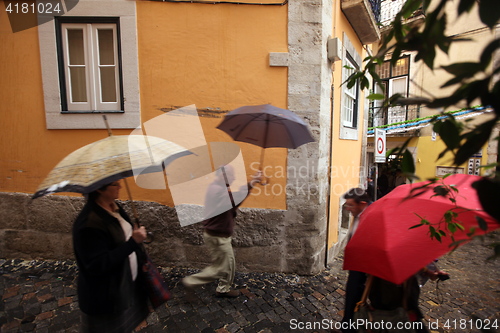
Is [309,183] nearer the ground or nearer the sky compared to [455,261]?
nearer the sky

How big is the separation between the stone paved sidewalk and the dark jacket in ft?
4.44

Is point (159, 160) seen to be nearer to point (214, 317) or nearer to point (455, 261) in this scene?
point (214, 317)

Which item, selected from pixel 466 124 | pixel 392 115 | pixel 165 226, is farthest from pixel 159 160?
pixel 392 115

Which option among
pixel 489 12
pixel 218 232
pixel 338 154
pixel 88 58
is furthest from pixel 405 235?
pixel 88 58

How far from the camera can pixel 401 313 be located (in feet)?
6.31

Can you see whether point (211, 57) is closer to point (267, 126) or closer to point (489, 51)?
point (267, 126)

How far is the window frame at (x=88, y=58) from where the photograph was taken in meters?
4.20

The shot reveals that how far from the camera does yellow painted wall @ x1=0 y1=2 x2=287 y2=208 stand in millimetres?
4109

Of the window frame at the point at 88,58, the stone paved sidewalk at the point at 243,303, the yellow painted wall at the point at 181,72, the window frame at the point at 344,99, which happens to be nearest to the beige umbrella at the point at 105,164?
the stone paved sidewalk at the point at 243,303

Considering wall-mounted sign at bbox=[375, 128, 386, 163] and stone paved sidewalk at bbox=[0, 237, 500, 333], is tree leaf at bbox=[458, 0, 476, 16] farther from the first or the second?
wall-mounted sign at bbox=[375, 128, 386, 163]

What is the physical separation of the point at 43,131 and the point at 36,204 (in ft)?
3.86

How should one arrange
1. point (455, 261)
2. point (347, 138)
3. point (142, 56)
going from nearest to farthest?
point (142, 56) < point (455, 261) < point (347, 138)

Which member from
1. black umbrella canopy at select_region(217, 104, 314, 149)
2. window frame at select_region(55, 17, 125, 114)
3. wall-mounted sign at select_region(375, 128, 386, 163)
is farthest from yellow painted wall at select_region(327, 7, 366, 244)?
window frame at select_region(55, 17, 125, 114)

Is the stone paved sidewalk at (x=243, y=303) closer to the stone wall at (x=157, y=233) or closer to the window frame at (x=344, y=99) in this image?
the stone wall at (x=157, y=233)
